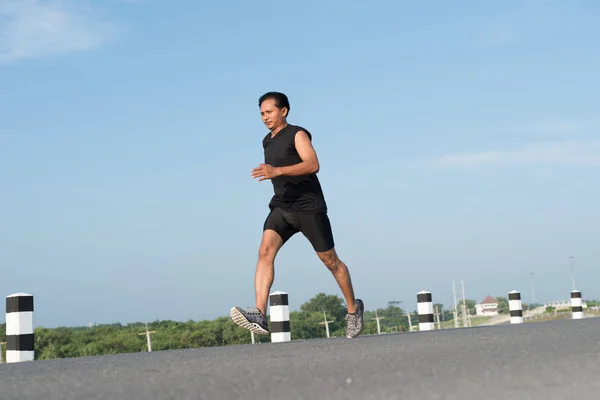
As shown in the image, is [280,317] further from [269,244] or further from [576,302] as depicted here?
[576,302]

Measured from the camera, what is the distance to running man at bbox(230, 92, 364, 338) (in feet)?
26.9

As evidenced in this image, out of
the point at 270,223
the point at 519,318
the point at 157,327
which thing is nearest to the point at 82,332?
the point at 157,327

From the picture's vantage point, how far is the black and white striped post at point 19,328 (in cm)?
855

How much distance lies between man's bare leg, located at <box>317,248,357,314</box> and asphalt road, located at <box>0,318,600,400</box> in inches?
109

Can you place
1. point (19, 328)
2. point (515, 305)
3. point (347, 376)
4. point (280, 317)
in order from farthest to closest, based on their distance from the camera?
point (515, 305) < point (280, 317) < point (19, 328) < point (347, 376)

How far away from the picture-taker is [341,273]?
27.8 feet

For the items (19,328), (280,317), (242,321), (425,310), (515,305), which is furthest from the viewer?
(515,305)

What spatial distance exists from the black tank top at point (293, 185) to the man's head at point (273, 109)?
0.17 meters

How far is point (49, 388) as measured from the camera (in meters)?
4.04

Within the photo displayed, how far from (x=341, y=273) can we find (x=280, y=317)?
2284 millimetres

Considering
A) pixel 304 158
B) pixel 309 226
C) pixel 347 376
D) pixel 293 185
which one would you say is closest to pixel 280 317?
pixel 309 226

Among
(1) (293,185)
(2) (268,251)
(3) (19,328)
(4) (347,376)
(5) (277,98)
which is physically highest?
(5) (277,98)

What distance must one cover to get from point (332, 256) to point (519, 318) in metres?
10.3

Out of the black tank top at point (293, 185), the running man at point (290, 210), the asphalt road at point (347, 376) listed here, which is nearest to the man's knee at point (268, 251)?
the running man at point (290, 210)
